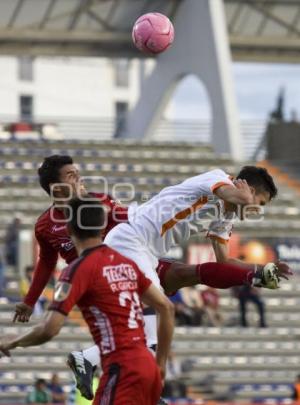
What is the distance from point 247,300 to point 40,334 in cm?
1363

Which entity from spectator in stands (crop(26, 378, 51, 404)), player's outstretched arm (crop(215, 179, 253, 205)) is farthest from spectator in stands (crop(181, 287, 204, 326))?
player's outstretched arm (crop(215, 179, 253, 205))

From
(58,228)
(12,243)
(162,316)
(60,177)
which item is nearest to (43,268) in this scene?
(58,228)

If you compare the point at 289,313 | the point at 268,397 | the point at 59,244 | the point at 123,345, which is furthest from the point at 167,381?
the point at 123,345

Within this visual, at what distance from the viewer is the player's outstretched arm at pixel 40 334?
7.34m

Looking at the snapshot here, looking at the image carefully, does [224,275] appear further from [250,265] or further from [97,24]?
[97,24]

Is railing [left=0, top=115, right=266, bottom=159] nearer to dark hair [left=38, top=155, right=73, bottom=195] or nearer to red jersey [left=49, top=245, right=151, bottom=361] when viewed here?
dark hair [left=38, top=155, right=73, bottom=195]

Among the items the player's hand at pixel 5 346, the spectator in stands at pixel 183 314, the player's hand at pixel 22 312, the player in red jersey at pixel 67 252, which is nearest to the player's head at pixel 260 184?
the player in red jersey at pixel 67 252

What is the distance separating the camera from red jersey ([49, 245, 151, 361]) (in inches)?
291

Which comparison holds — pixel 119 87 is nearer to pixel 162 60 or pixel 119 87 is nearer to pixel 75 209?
pixel 162 60

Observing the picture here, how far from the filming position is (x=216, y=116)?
26.7 metres

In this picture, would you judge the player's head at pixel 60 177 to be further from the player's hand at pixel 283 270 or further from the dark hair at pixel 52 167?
the player's hand at pixel 283 270

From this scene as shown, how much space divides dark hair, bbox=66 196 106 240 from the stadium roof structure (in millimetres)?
20293

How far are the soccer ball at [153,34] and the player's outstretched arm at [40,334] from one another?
448cm

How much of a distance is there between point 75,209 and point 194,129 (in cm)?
2136
